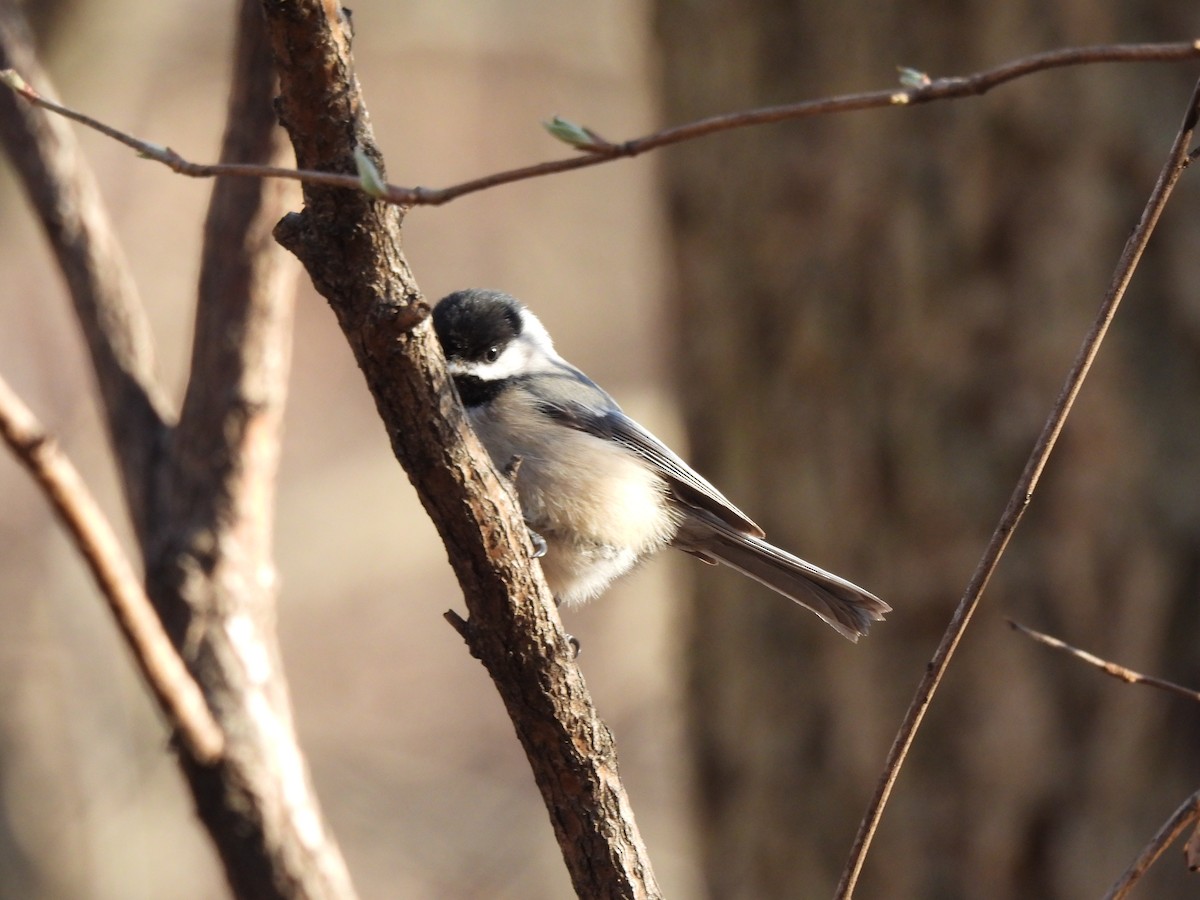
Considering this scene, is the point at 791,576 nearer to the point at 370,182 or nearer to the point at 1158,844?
the point at 1158,844

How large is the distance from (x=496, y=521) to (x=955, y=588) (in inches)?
101

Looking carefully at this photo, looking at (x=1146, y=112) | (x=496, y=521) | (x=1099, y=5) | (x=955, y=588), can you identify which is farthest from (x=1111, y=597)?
(x=496, y=521)

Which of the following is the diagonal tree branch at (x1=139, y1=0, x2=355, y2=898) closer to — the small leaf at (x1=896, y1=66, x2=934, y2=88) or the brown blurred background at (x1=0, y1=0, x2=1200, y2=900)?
the brown blurred background at (x1=0, y1=0, x2=1200, y2=900)

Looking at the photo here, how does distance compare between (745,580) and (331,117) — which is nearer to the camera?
(331,117)

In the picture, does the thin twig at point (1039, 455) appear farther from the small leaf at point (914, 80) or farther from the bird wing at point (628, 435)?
the bird wing at point (628, 435)

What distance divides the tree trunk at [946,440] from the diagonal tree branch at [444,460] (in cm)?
234

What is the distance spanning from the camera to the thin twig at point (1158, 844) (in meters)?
1.31

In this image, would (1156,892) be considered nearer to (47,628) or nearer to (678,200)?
(678,200)

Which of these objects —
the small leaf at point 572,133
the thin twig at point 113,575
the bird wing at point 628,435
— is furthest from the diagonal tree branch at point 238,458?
the small leaf at point 572,133

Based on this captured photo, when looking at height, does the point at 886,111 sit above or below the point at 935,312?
above

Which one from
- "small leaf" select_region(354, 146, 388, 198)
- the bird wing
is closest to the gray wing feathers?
the bird wing

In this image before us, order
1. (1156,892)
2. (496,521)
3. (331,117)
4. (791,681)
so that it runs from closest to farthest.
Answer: (331,117) < (496,521) < (1156,892) < (791,681)

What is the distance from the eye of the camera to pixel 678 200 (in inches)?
181

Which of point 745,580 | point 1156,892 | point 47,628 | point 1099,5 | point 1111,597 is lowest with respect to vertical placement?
point 47,628
